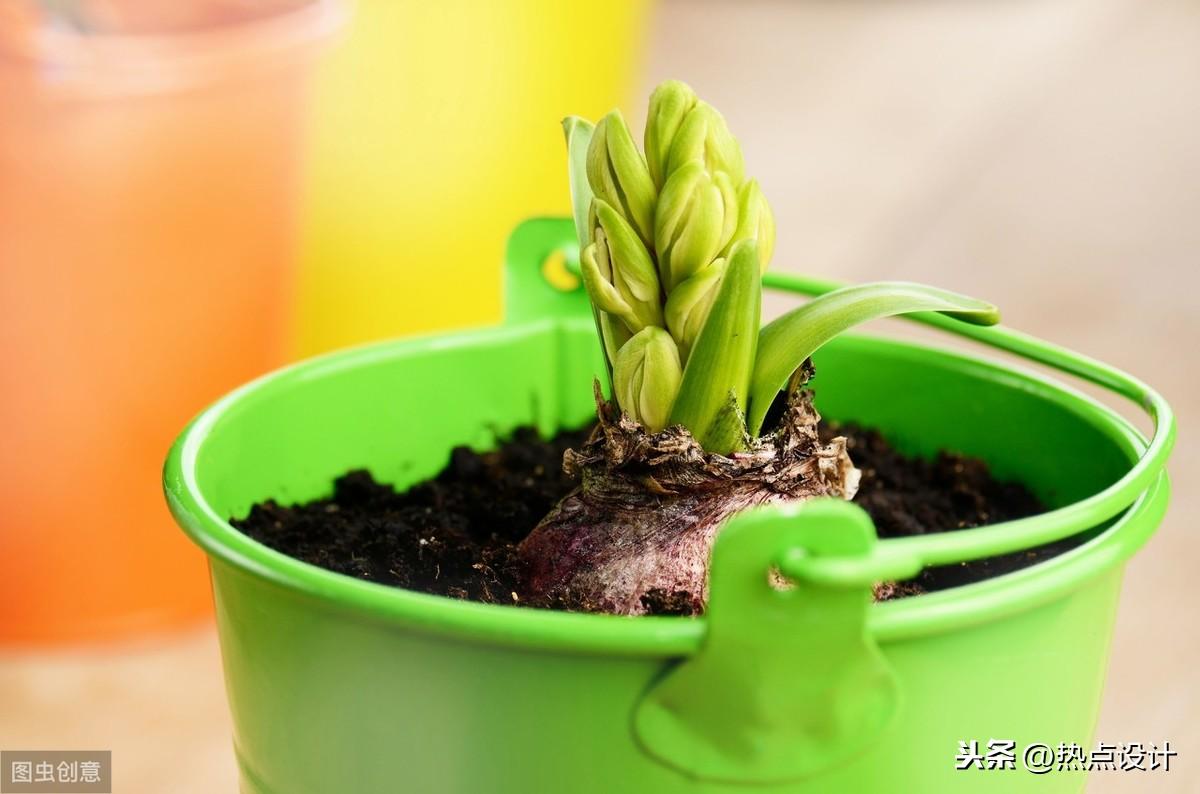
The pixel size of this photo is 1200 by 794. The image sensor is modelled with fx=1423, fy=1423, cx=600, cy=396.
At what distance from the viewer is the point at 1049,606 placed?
16.4 inches

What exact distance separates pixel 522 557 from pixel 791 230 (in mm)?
1275

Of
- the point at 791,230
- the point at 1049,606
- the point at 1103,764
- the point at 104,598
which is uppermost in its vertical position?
the point at 1049,606

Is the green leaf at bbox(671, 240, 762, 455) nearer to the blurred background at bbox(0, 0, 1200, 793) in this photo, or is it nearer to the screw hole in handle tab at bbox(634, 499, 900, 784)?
the screw hole in handle tab at bbox(634, 499, 900, 784)

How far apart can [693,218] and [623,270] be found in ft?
0.11

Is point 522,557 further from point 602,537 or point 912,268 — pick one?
point 912,268

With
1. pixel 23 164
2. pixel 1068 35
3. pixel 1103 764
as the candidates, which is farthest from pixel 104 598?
pixel 1068 35

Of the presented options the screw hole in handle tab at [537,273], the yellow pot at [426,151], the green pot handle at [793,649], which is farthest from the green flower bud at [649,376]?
the yellow pot at [426,151]

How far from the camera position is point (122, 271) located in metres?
0.96

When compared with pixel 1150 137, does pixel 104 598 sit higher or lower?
lower

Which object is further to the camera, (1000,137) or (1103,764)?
(1000,137)

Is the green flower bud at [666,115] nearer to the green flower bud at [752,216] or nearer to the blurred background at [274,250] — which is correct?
the green flower bud at [752,216]

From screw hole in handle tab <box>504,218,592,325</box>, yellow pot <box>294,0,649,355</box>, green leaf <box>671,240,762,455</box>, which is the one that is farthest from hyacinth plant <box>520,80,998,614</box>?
yellow pot <box>294,0,649,355</box>

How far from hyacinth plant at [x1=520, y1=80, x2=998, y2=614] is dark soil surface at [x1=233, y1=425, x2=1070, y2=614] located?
0.08ft

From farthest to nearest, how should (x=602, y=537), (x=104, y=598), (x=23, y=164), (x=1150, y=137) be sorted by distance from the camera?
(x=1150, y=137)
(x=104, y=598)
(x=23, y=164)
(x=602, y=537)
